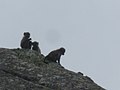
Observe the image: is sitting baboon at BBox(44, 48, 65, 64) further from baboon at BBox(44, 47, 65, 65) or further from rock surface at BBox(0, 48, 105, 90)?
rock surface at BBox(0, 48, 105, 90)

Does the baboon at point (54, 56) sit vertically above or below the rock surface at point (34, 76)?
above

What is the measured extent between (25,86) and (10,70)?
8.41ft

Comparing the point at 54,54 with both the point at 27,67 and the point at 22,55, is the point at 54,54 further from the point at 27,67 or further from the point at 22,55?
the point at 27,67

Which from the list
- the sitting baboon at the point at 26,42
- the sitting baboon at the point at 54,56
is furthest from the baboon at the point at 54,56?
the sitting baboon at the point at 26,42

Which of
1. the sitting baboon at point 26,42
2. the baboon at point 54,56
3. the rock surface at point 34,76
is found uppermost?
the sitting baboon at point 26,42

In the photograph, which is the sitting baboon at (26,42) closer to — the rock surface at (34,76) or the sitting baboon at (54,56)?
the sitting baboon at (54,56)

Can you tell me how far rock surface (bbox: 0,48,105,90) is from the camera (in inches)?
971

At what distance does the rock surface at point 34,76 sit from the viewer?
24.7m

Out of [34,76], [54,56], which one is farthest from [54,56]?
[34,76]

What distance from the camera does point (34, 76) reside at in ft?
85.7

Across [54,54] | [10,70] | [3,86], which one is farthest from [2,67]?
[54,54]

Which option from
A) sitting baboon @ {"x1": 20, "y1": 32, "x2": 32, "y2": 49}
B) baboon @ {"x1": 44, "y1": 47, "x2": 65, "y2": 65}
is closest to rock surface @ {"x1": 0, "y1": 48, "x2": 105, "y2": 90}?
baboon @ {"x1": 44, "y1": 47, "x2": 65, "y2": 65}

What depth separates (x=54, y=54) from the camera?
113 feet

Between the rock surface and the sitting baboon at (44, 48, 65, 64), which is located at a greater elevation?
the sitting baboon at (44, 48, 65, 64)
